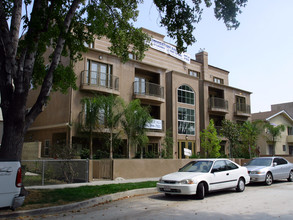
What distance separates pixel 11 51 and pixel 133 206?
20.6 ft

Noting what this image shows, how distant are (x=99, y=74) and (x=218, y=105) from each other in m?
15.5

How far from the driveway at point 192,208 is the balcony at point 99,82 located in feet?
37.3

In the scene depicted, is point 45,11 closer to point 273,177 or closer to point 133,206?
point 133,206

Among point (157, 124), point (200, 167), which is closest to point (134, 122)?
point (157, 124)

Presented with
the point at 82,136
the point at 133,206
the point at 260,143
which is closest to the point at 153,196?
the point at 133,206

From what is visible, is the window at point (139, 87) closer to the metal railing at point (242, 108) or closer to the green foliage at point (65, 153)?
the green foliage at point (65, 153)

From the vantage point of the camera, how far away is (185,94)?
2859cm

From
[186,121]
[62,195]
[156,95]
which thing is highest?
[156,95]

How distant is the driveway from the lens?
7559mm

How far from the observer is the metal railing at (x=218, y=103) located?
3102 centimetres

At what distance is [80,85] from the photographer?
20.5 meters

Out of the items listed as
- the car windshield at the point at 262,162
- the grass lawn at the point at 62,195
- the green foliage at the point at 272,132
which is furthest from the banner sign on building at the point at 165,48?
the grass lawn at the point at 62,195

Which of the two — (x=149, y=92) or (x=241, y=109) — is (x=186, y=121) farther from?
(x=241, y=109)

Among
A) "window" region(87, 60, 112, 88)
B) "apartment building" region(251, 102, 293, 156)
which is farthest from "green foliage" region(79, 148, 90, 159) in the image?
"apartment building" region(251, 102, 293, 156)
